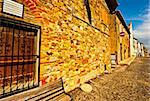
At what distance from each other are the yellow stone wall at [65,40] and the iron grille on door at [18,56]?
0.17m

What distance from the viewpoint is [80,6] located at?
6.90 metres

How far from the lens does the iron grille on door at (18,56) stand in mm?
3586

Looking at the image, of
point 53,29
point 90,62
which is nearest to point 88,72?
point 90,62

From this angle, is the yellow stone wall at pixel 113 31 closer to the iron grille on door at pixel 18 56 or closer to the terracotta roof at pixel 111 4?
the terracotta roof at pixel 111 4

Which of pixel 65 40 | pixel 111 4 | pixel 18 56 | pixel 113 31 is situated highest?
pixel 111 4

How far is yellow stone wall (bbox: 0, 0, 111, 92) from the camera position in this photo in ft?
14.5

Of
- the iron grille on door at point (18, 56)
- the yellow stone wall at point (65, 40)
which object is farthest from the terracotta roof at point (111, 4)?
the iron grille on door at point (18, 56)

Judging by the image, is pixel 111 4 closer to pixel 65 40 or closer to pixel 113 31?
pixel 113 31

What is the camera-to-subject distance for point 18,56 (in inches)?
154

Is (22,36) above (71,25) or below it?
below

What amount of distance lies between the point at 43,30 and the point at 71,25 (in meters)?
1.68

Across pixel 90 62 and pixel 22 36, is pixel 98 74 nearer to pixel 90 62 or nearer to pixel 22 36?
pixel 90 62

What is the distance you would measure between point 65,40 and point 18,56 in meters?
1.89

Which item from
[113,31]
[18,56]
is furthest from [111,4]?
[18,56]
